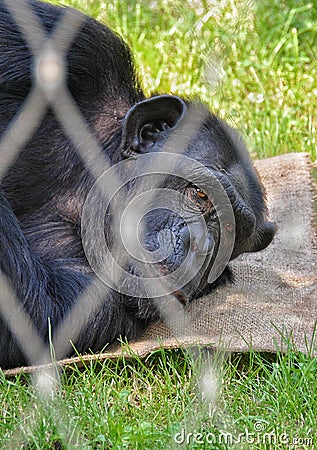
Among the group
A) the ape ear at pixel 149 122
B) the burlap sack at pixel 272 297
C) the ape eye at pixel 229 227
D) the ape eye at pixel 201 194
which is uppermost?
the ape ear at pixel 149 122

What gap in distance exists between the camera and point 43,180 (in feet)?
9.53

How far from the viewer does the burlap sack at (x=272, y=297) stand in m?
2.66

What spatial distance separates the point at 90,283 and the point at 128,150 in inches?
18.9

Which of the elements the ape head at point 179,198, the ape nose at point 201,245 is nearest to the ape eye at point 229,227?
the ape head at point 179,198

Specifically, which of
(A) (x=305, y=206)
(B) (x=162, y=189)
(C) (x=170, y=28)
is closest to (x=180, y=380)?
(B) (x=162, y=189)

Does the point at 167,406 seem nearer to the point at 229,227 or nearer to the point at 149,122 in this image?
the point at 229,227

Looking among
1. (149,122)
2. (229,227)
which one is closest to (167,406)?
(229,227)

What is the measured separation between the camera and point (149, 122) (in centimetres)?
288

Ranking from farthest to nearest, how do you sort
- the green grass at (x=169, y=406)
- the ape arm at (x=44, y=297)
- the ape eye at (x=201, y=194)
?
the ape eye at (x=201, y=194) → the ape arm at (x=44, y=297) → the green grass at (x=169, y=406)

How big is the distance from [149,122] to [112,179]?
0.23 meters

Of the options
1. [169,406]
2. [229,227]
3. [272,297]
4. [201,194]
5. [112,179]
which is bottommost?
[272,297]

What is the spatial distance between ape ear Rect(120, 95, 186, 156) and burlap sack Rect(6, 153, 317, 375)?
58 cm

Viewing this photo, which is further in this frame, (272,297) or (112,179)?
(272,297)

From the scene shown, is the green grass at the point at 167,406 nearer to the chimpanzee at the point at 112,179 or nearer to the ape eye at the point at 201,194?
the chimpanzee at the point at 112,179
